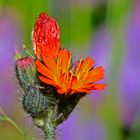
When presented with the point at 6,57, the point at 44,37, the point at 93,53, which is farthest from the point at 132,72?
the point at 44,37

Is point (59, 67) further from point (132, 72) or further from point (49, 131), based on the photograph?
point (132, 72)

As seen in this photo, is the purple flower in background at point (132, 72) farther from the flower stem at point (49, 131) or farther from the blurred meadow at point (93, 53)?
the flower stem at point (49, 131)

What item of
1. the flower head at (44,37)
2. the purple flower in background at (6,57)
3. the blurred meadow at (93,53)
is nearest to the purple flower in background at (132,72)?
the blurred meadow at (93,53)

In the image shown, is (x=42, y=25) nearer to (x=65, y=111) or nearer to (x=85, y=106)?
(x=65, y=111)

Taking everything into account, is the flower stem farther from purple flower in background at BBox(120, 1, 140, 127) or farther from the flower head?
purple flower in background at BBox(120, 1, 140, 127)

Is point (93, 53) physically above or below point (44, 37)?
below

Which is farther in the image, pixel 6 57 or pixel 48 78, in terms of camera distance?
pixel 6 57

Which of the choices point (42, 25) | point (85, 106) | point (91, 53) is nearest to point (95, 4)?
point (91, 53)

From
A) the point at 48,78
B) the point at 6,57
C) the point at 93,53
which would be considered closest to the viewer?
the point at 48,78
